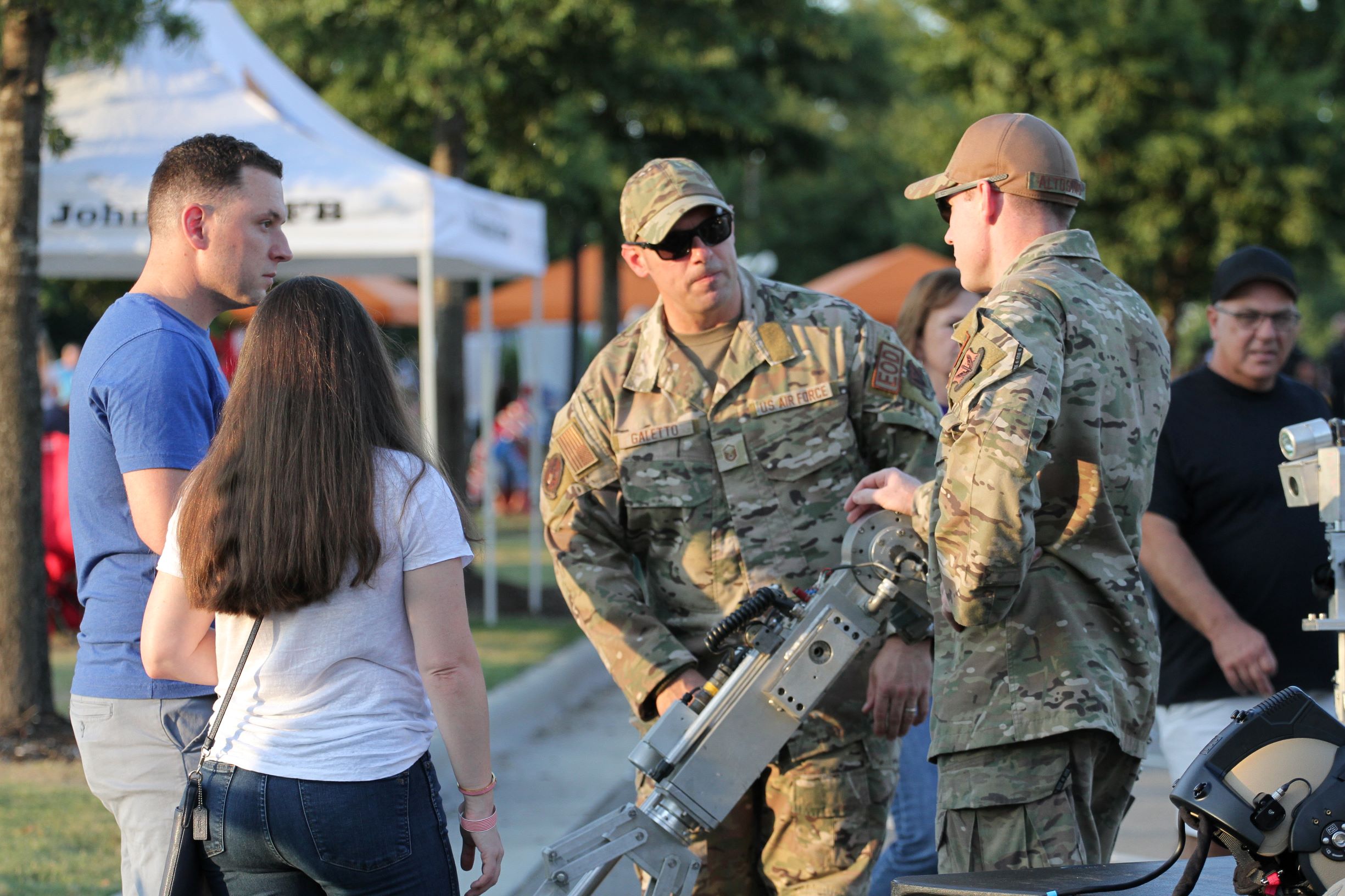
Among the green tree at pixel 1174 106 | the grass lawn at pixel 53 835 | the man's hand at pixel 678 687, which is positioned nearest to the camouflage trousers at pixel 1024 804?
the man's hand at pixel 678 687

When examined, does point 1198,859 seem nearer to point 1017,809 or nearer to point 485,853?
point 1017,809

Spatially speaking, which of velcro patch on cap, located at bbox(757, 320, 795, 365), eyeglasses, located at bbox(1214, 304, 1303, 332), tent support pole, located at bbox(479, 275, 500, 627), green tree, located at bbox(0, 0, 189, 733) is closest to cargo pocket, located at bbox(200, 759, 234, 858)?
velcro patch on cap, located at bbox(757, 320, 795, 365)

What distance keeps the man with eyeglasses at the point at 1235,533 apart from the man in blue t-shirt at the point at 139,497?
281cm

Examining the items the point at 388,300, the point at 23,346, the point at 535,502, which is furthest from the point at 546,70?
the point at 388,300

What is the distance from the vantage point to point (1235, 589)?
13.3ft

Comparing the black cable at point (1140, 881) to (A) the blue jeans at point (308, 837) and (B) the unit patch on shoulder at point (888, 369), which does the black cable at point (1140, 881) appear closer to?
(A) the blue jeans at point (308, 837)

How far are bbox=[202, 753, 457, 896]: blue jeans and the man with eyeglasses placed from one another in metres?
2.58

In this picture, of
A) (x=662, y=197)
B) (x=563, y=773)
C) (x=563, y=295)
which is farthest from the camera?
(x=563, y=295)

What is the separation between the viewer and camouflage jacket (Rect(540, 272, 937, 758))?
136 inches

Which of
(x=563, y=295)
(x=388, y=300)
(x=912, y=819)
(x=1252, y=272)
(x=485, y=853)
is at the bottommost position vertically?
(x=912, y=819)

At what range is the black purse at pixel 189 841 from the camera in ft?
7.70

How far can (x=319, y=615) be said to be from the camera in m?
2.40

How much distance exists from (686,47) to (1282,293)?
672cm

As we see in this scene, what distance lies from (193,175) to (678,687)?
5.50ft
